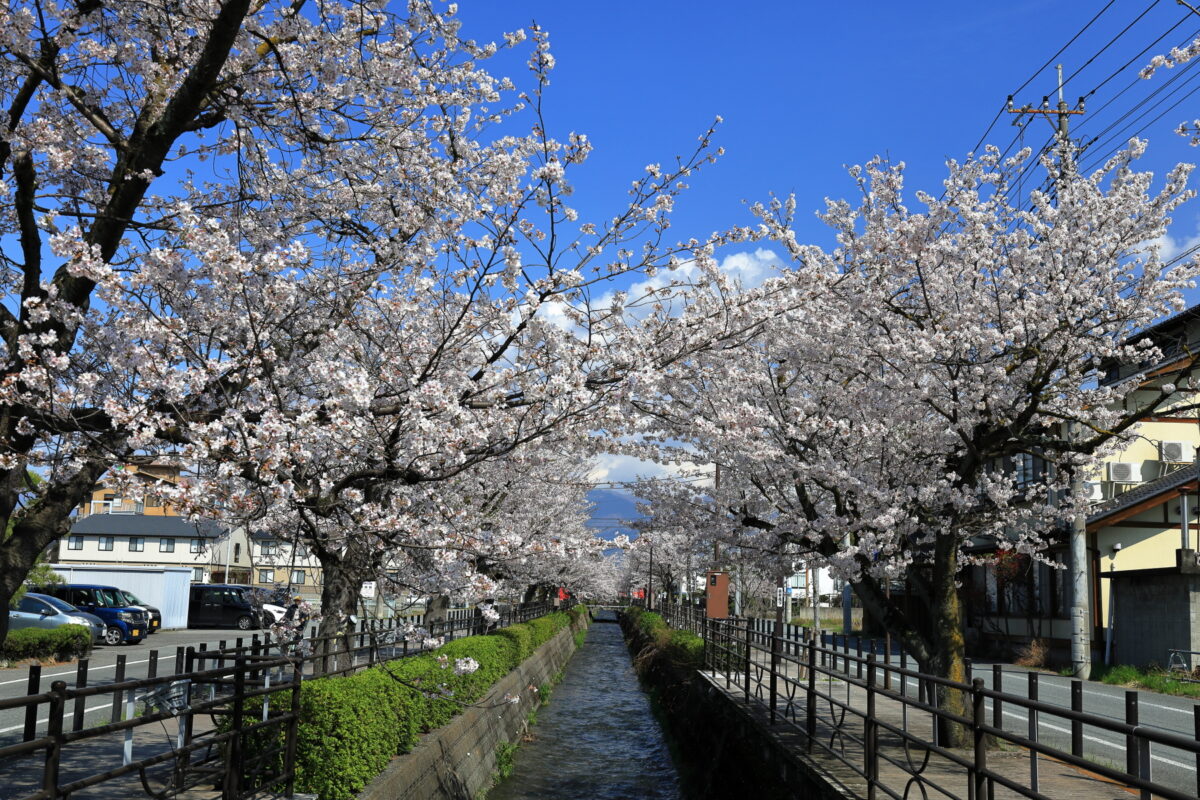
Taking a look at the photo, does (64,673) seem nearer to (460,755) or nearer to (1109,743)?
(460,755)

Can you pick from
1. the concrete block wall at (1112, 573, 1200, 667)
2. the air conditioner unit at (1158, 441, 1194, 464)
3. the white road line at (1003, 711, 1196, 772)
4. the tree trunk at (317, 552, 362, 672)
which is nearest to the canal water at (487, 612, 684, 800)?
the tree trunk at (317, 552, 362, 672)

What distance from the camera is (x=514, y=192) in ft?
27.8

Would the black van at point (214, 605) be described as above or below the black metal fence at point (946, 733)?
below

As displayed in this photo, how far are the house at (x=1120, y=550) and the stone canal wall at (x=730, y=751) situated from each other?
401 inches

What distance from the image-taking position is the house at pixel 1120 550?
26219mm

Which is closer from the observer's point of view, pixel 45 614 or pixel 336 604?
pixel 336 604

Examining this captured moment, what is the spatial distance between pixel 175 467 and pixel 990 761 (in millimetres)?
9111

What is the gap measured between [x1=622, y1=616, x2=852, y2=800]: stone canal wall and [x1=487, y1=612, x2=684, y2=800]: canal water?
1.68ft

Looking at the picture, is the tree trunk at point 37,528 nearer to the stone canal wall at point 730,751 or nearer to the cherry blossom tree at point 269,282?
the cherry blossom tree at point 269,282

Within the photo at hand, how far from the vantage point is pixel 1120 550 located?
95.9 ft

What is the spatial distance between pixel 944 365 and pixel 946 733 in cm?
425

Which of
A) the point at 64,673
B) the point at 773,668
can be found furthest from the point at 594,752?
the point at 64,673

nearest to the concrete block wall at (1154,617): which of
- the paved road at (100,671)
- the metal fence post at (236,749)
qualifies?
the paved road at (100,671)

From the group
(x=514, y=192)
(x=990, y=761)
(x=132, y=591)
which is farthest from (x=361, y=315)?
(x=132, y=591)
